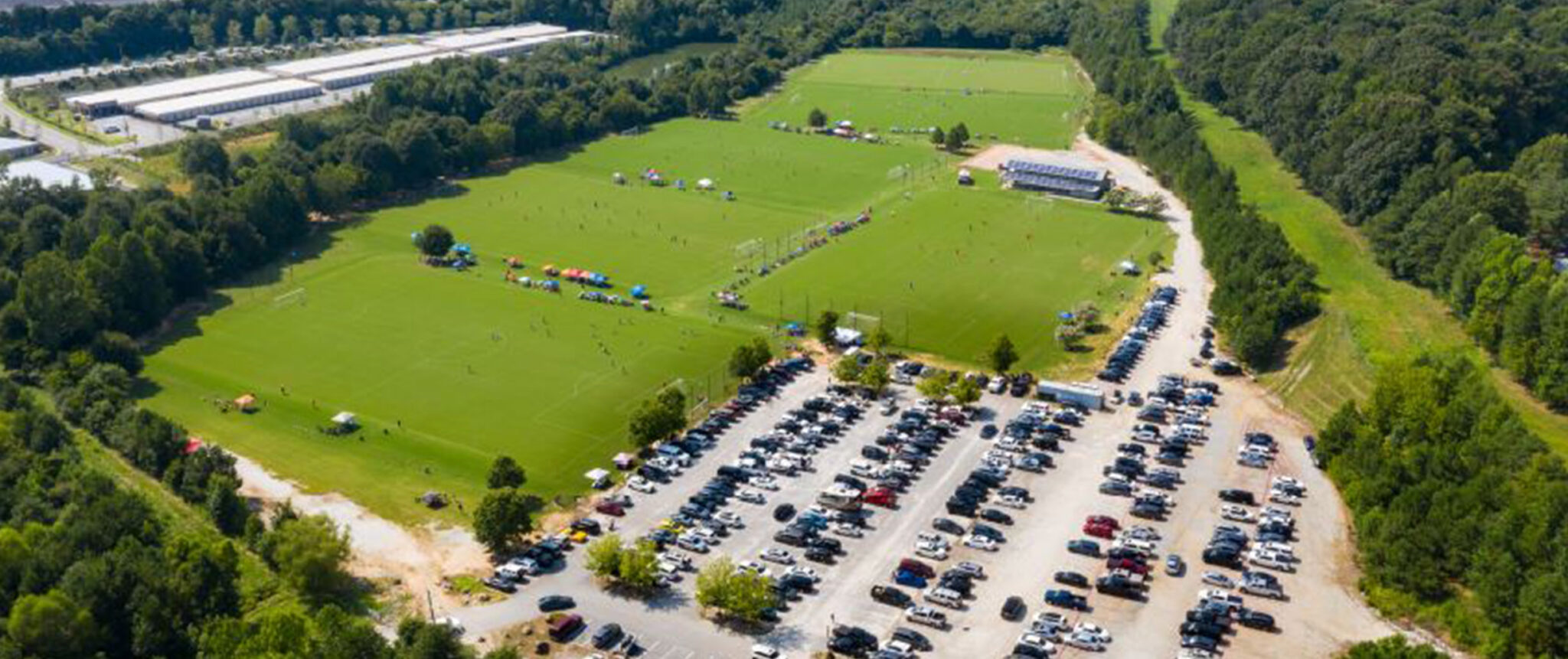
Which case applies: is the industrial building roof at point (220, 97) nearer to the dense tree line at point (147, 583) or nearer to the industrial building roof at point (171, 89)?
the industrial building roof at point (171, 89)

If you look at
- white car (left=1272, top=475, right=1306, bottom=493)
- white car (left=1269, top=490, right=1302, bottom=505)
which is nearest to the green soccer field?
white car (left=1272, top=475, right=1306, bottom=493)

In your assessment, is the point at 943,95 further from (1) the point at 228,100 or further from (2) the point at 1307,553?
(2) the point at 1307,553

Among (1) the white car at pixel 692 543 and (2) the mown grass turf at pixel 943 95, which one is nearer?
(1) the white car at pixel 692 543

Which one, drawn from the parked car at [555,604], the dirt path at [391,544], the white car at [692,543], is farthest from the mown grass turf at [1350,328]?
the dirt path at [391,544]

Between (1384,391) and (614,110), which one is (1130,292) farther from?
(614,110)

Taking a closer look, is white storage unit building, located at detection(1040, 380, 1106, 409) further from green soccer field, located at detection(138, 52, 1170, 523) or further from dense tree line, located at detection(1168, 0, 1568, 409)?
dense tree line, located at detection(1168, 0, 1568, 409)

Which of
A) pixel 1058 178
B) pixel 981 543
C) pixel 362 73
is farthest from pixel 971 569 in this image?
pixel 362 73

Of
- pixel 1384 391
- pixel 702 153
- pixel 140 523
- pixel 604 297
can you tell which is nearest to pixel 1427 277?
pixel 1384 391
